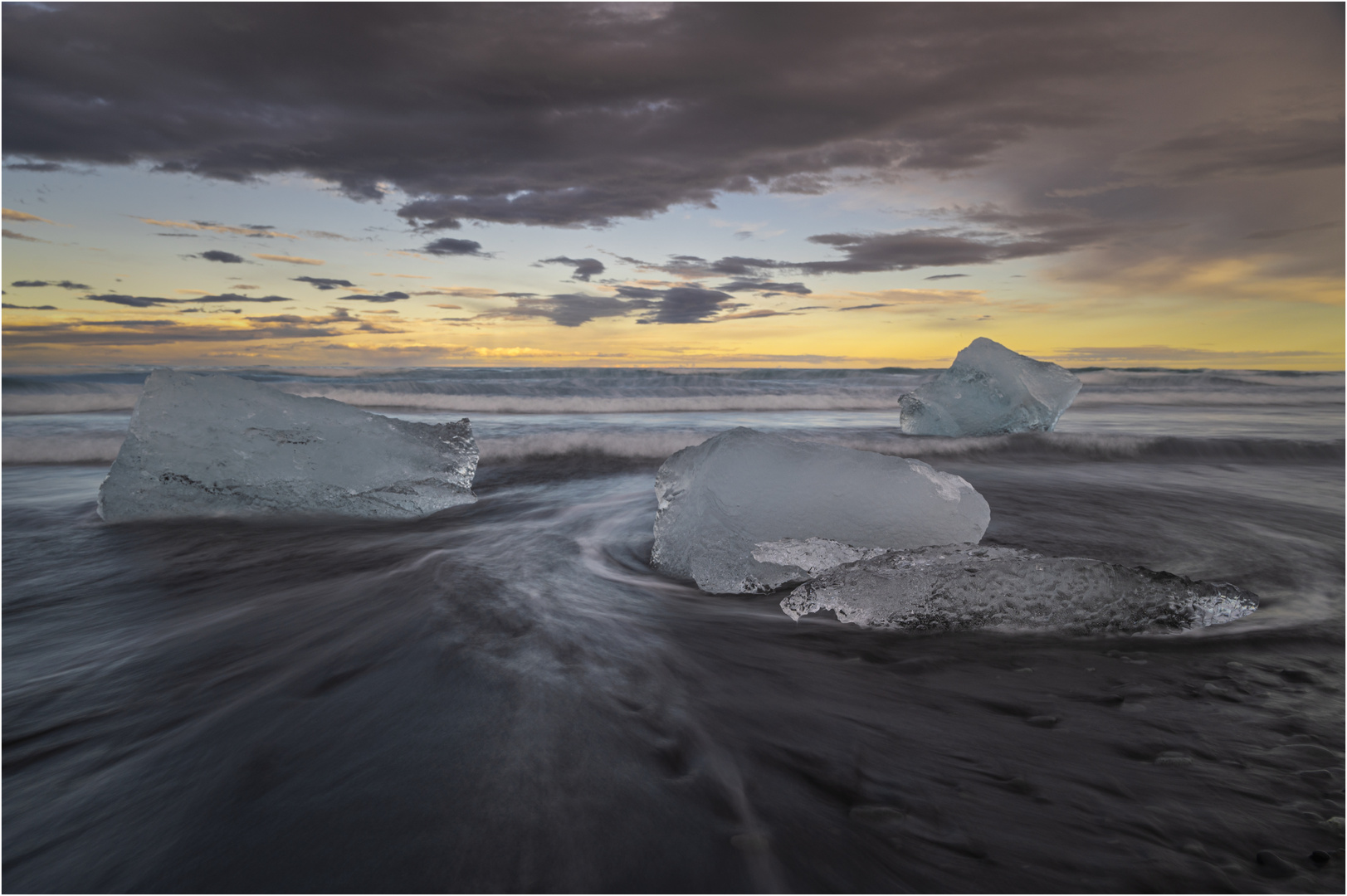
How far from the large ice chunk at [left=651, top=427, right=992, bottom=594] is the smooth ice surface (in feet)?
1.04

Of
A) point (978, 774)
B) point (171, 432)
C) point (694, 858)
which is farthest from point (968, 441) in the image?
point (171, 432)

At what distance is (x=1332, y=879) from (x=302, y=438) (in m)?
4.29

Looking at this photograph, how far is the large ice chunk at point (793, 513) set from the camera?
7.43ft

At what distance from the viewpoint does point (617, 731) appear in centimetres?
127

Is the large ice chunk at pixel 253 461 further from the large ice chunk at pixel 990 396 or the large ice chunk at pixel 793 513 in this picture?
the large ice chunk at pixel 990 396

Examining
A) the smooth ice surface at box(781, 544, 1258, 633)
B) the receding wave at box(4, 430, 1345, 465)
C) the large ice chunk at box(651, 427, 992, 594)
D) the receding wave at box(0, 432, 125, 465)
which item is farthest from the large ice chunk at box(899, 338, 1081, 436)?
the receding wave at box(0, 432, 125, 465)

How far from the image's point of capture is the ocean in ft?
3.10

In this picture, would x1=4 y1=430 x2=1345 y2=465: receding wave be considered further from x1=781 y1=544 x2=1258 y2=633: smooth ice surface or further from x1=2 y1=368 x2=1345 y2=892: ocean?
x1=781 y1=544 x2=1258 y2=633: smooth ice surface

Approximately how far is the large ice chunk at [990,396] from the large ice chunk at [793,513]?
564 centimetres

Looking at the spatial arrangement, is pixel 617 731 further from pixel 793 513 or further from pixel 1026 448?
pixel 1026 448

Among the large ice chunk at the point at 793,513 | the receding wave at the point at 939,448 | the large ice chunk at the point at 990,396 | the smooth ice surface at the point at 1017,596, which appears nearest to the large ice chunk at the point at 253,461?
the receding wave at the point at 939,448

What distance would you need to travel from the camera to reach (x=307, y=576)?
97.8 inches

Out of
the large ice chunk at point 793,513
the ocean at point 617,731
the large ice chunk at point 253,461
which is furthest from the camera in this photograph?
the large ice chunk at point 253,461

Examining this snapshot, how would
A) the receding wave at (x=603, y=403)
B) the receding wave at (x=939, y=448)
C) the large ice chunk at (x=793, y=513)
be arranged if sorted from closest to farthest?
the large ice chunk at (x=793, y=513)
the receding wave at (x=939, y=448)
the receding wave at (x=603, y=403)
